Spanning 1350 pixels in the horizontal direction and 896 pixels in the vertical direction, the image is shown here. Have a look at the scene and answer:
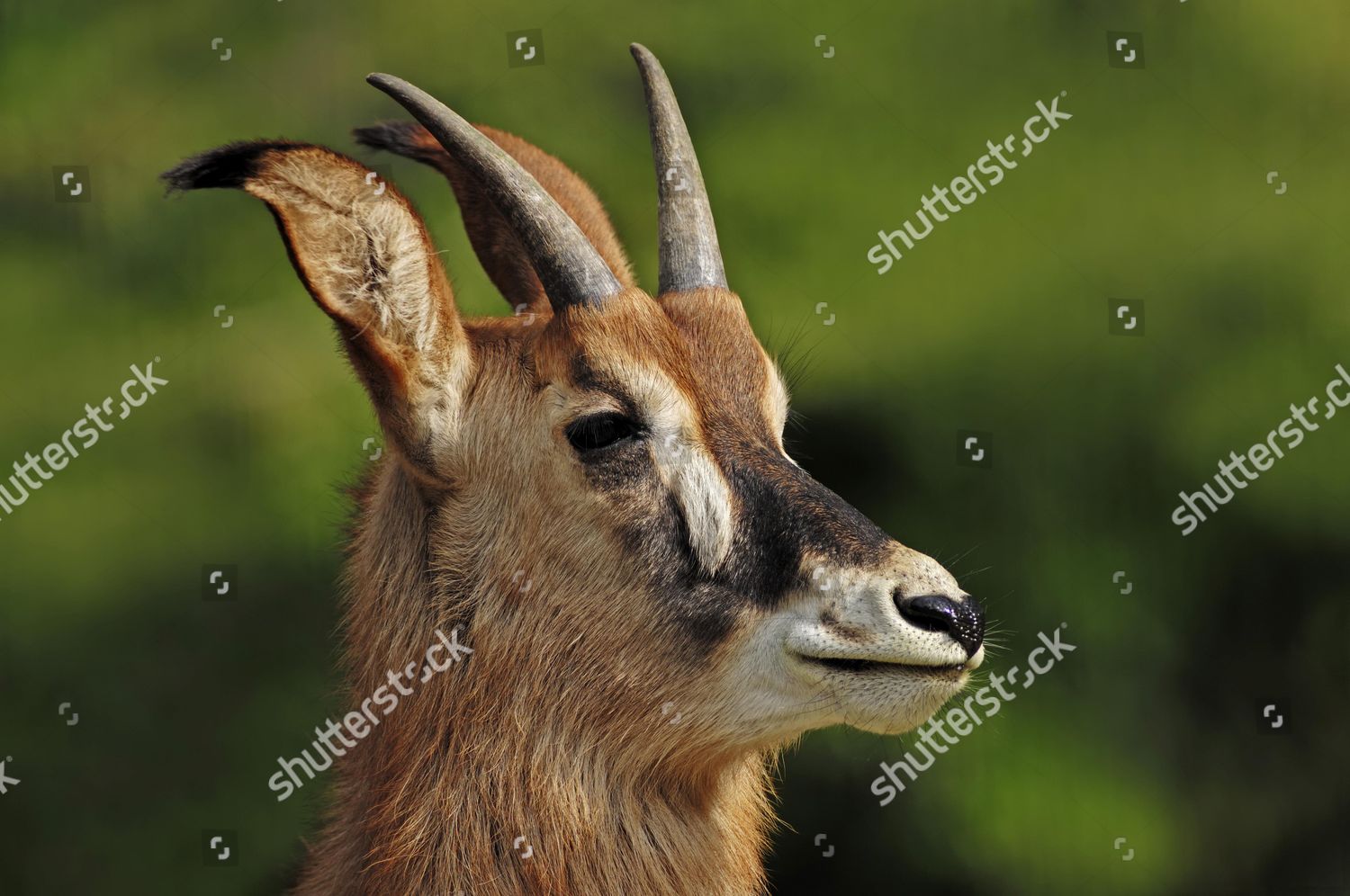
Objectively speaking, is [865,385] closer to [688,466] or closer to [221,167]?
[688,466]

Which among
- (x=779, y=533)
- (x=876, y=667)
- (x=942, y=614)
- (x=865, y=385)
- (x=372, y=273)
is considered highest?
(x=372, y=273)

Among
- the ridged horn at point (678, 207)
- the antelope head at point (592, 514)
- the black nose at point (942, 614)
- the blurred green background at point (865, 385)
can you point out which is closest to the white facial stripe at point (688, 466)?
the antelope head at point (592, 514)

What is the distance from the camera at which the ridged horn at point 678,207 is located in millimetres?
4012

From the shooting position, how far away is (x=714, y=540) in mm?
3369

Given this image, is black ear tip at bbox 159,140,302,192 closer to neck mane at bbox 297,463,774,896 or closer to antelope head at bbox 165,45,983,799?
antelope head at bbox 165,45,983,799

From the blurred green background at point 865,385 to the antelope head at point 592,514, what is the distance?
2.71 meters

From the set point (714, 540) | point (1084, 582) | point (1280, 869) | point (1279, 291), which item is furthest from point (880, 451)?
point (714, 540)

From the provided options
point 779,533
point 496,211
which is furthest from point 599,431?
point 496,211

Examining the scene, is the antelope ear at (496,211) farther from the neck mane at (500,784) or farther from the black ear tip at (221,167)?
the black ear tip at (221,167)

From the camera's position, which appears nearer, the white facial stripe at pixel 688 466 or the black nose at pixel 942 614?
the black nose at pixel 942 614

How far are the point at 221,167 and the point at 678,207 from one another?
1.37m

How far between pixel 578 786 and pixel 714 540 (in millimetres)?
732

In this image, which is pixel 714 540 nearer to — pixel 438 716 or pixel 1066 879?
pixel 438 716

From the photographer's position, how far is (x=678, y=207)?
4.07 meters
